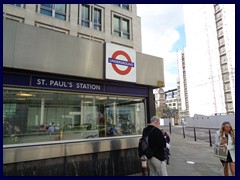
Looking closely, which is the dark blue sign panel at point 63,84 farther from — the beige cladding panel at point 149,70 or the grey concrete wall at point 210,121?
the grey concrete wall at point 210,121

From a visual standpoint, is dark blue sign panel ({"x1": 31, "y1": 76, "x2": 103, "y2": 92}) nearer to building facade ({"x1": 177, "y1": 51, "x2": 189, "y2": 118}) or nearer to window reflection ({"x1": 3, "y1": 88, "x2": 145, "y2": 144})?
window reflection ({"x1": 3, "y1": 88, "x2": 145, "y2": 144})

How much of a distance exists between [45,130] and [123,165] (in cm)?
257

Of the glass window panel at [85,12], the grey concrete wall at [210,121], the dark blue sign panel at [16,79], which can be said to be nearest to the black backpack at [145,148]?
the dark blue sign panel at [16,79]

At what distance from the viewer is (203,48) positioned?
47.1 metres

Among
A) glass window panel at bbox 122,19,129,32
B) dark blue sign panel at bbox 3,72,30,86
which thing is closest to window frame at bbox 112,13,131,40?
glass window panel at bbox 122,19,129,32

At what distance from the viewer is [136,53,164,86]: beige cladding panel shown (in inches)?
252

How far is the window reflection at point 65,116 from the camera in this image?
15.3 feet

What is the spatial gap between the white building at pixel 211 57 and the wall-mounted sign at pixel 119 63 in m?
42.4

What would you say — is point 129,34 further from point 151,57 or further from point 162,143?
point 162,143

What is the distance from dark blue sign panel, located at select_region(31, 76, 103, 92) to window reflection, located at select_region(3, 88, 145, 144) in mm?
286

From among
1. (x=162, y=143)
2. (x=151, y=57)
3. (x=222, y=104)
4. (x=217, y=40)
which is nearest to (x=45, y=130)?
(x=162, y=143)

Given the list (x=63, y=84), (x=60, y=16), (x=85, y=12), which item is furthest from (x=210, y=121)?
(x=63, y=84)

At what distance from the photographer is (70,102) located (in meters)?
5.53

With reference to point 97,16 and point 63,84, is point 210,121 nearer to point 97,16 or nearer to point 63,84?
point 97,16
